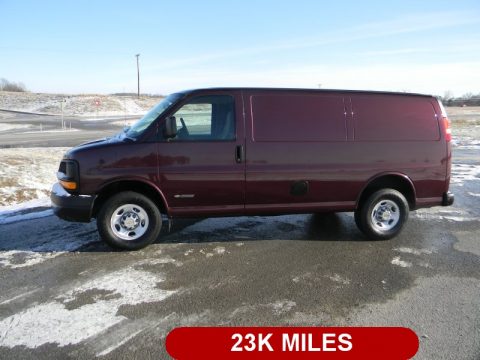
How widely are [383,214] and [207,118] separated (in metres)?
2.72

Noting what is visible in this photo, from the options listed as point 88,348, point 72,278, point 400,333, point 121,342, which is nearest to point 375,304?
point 400,333

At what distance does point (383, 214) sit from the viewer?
561cm

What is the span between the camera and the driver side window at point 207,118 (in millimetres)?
5016

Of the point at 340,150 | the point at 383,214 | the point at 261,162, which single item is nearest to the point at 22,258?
the point at 261,162

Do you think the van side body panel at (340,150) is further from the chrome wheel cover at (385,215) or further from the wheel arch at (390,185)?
the chrome wheel cover at (385,215)

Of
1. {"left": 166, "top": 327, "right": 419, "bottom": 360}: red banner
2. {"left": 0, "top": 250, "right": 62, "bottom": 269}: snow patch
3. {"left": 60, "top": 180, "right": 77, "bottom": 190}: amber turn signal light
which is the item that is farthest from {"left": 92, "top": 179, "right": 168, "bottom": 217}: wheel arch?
{"left": 166, "top": 327, "right": 419, "bottom": 360}: red banner

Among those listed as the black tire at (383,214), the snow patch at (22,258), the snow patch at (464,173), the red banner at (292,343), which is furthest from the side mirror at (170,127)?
the snow patch at (464,173)

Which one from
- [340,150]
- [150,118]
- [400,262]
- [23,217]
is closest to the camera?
[400,262]

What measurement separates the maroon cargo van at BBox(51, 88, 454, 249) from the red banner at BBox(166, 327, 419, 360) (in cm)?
206

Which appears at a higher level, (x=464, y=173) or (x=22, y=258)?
(x=464, y=173)

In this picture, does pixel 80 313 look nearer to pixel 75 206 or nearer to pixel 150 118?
pixel 75 206

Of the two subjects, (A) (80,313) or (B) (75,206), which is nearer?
(A) (80,313)

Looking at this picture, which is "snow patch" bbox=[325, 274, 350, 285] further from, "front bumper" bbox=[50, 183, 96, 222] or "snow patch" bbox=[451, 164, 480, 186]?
"snow patch" bbox=[451, 164, 480, 186]

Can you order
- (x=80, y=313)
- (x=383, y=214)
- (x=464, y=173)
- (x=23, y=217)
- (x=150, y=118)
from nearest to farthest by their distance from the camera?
(x=80, y=313)
(x=150, y=118)
(x=383, y=214)
(x=23, y=217)
(x=464, y=173)
